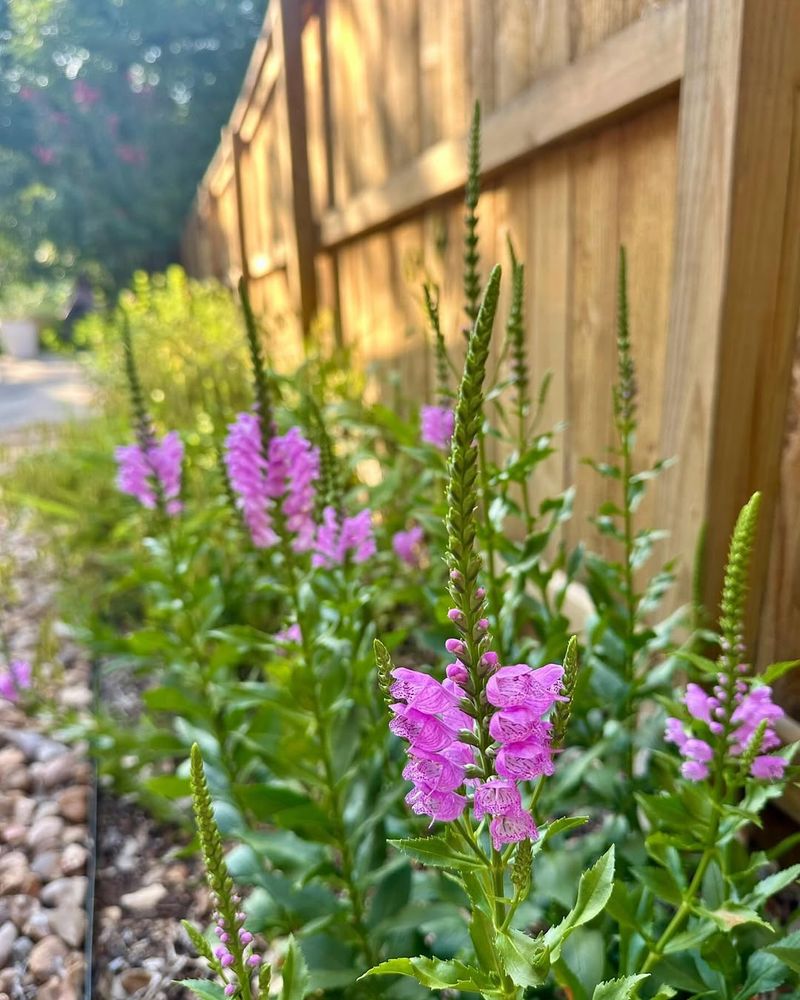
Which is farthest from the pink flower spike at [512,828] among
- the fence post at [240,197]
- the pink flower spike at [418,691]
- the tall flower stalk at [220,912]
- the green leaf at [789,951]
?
the fence post at [240,197]

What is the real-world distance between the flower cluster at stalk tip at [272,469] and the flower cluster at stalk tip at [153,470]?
14.4 inches

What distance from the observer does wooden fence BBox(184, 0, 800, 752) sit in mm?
1366

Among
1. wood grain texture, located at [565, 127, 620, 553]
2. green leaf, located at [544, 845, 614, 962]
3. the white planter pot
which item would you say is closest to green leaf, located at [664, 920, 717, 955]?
green leaf, located at [544, 845, 614, 962]

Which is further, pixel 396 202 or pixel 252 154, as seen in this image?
pixel 252 154

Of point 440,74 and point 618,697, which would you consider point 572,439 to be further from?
point 440,74

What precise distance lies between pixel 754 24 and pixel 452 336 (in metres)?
1.62

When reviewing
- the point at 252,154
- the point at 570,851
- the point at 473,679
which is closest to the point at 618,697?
the point at 570,851

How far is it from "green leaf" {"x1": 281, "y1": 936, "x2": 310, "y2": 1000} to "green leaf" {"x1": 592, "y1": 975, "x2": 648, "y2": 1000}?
0.31 meters

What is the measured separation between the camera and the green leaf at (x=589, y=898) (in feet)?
2.27

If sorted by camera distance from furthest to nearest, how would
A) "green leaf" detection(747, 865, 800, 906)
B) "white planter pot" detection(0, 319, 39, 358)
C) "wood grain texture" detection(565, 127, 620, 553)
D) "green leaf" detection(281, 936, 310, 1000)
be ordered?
"white planter pot" detection(0, 319, 39, 358)
"wood grain texture" detection(565, 127, 620, 553)
"green leaf" detection(747, 865, 800, 906)
"green leaf" detection(281, 936, 310, 1000)

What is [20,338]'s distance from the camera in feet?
54.0

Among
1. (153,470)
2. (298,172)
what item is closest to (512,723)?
(153,470)

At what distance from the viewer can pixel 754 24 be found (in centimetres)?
129

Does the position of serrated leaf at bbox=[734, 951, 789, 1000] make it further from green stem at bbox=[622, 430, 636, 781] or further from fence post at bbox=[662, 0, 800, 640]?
fence post at bbox=[662, 0, 800, 640]
